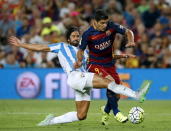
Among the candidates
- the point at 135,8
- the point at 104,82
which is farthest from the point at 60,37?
the point at 104,82

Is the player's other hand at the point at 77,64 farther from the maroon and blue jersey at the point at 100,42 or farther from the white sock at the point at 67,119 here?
the white sock at the point at 67,119

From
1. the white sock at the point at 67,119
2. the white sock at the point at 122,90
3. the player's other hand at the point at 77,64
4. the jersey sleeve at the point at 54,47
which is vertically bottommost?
the white sock at the point at 67,119

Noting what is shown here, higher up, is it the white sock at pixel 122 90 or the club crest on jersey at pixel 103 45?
the club crest on jersey at pixel 103 45

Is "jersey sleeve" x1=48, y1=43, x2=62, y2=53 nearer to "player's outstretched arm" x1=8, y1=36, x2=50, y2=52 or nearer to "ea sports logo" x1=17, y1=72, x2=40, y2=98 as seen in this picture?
"player's outstretched arm" x1=8, y1=36, x2=50, y2=52

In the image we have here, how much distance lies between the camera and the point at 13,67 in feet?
65.0

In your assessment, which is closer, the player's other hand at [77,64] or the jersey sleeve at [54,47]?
the player's other hand at [77,64]

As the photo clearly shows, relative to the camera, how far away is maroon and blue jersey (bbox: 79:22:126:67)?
11055 mm

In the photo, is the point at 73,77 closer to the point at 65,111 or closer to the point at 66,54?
the point at 66,54

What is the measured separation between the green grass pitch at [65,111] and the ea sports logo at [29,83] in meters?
0.79

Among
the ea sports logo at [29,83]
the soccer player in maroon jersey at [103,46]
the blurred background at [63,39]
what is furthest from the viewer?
the ea sports logo at [29,83]

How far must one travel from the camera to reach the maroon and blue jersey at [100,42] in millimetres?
11055

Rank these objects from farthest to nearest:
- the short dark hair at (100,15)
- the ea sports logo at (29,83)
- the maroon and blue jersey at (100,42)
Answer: the ea sports logo at (29,83), the maroon and blue jersey at (100,42), the short dark hair at (100,15)

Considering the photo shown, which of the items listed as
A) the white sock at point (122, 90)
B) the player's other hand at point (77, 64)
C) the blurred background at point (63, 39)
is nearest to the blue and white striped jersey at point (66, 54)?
the player's other hand at point (77, 64)

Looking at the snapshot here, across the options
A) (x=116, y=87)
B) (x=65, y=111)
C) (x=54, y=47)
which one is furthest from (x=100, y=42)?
(x=65, y=111)
